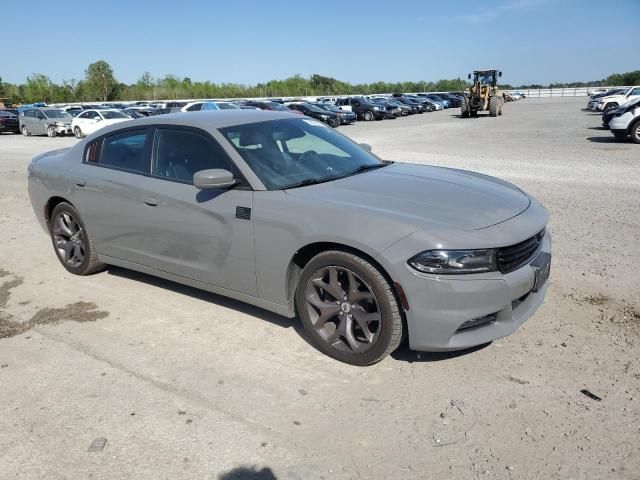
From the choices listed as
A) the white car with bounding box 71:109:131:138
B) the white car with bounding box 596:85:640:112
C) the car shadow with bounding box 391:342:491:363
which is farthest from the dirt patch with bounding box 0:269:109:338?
the white car with bounding box 596:85:640:112

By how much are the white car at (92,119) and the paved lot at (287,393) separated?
23.0 metres

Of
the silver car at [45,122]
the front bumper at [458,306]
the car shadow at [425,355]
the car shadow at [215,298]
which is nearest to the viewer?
the front bumper at [458,306]

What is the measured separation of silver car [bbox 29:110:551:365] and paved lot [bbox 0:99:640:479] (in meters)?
0.30

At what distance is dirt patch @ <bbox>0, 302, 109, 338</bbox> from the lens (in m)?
4.21

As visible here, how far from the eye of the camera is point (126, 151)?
472 centimetres

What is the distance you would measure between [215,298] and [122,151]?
1.55 metres

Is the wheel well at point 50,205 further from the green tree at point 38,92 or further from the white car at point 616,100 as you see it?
the green tree at point 38,92

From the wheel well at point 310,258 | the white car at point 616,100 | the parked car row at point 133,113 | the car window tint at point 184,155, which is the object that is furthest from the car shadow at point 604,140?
the wheel well at point 310,258

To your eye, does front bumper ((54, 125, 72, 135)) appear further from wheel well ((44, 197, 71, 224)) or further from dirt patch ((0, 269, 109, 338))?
dirt patch ((0, 269, 109, 338))

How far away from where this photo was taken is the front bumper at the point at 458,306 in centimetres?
305

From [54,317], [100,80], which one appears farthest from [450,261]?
[100,80]

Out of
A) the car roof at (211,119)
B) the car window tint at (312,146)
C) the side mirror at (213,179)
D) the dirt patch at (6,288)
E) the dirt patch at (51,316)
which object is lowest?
the dirt patch at (6,288)

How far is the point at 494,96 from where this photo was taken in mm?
34594

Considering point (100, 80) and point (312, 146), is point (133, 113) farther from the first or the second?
point (100, 80)
